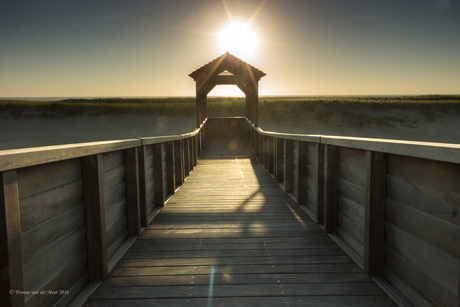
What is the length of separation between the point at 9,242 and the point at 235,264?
5.47 ft

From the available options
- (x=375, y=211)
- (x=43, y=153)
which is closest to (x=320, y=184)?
(x=375, y=211)

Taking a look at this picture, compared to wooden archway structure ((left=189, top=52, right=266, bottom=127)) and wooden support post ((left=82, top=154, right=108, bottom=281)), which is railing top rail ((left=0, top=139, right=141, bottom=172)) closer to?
wooden support post ((left=82, top=154, right=108, bottom=281))

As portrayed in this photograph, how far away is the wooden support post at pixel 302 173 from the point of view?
13.9 ft

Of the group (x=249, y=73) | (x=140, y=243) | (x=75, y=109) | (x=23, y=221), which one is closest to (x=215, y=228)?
(x=140, y=243)

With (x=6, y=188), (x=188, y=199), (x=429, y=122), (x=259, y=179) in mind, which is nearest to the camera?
(x=6, y=188)

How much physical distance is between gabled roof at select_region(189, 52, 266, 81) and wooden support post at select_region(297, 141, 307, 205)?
360 inches

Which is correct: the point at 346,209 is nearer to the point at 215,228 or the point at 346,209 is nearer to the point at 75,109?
the point at 215,228

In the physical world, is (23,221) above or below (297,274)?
above

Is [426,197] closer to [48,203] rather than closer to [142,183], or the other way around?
[48,203]

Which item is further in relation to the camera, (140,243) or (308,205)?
(308,205)

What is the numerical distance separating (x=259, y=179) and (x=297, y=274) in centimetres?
435

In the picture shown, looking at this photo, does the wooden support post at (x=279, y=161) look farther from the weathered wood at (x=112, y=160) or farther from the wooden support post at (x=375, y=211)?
the wooden support post at (x=375, y=211)

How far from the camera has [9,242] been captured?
122cm

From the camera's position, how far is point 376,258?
213cm
